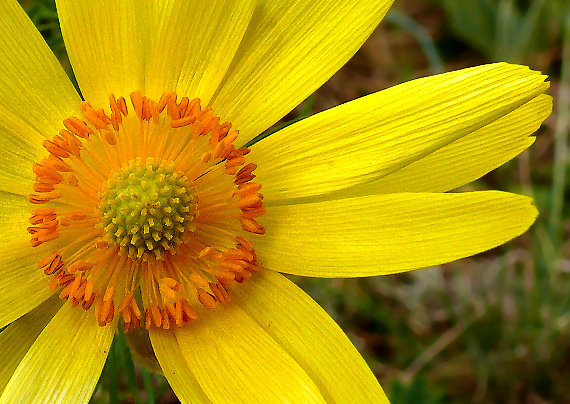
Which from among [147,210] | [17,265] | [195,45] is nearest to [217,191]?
[147,210]

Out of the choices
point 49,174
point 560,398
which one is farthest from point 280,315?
point 560,398

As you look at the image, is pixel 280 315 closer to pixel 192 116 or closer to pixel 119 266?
A: pixel 119 266

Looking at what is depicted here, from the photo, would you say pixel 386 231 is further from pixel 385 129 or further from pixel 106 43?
pixel 106 43

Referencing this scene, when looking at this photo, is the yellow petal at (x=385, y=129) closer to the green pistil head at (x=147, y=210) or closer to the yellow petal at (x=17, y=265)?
the green pistil head at (x=147, y=210)

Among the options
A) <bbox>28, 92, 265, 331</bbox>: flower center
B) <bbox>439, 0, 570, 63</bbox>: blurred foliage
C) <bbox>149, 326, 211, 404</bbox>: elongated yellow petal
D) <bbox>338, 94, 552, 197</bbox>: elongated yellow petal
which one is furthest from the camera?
<bbox>439, 0, 570, 63</bbox>: blurred foliage

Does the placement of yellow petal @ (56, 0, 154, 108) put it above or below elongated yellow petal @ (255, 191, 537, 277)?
above

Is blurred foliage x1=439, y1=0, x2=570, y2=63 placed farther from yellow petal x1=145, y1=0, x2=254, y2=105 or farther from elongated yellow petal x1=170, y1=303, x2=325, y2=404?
elongated yellow petal x1=170, y1=303, x2=325, y2=404

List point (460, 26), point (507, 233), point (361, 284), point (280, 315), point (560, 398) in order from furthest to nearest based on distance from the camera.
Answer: point (460, 26) → point (361, 284) → point (560, 398) → point (280, 315) → point (507, 233)

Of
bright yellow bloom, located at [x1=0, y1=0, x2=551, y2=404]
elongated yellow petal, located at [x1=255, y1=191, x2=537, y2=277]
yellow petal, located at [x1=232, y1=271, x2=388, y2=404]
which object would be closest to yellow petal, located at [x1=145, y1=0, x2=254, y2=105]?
bright yellow bloom, located at [x1=0, y1=0, x2=551, y2=404]
